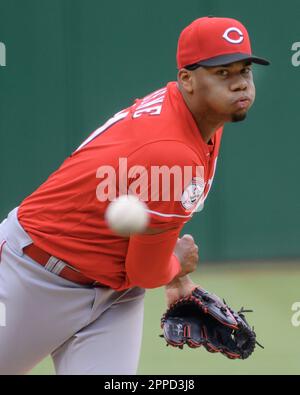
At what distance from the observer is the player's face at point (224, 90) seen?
9.86 feet

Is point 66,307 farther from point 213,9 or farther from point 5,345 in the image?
point 213,9

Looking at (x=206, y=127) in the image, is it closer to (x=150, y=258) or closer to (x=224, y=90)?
(x=224, y=90)

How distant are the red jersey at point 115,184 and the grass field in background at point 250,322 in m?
1.78

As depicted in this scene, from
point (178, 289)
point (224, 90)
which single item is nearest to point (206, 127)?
point (224, 90)

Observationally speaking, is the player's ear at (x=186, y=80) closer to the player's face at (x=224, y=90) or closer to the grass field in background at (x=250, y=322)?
the player's face at (x=224, y=90)

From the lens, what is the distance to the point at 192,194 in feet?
9.70

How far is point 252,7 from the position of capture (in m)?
7.09

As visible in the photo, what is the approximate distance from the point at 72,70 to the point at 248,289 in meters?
2.25

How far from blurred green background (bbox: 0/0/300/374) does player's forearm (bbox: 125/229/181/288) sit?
3.77m

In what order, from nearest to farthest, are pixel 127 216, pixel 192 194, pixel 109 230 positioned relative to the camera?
pixel 127 216, pixel 192 194, pixel 109 230

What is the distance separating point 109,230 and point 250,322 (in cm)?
283

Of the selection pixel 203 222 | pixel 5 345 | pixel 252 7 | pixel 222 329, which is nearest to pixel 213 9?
pixel 252 7

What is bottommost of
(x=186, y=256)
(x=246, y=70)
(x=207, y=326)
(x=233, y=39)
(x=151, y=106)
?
(x=207, y=326)

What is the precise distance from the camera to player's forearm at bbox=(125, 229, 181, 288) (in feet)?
9.67
